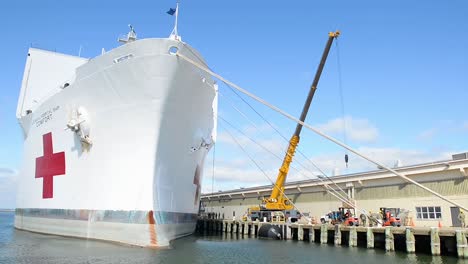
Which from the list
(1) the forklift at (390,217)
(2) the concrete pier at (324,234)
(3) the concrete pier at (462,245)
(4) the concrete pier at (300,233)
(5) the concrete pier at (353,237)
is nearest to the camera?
(3) the concrete pier at (462,245)

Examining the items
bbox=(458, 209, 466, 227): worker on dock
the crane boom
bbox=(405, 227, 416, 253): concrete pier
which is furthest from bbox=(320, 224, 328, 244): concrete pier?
bbox=(458, 209, 466, 227): worker on dock

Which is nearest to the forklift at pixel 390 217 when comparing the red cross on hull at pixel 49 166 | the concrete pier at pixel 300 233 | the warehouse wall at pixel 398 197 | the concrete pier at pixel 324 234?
the warehouse wall at pixel 398 197

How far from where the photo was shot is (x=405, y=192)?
45.1 ft

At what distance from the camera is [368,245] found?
39.3 ft

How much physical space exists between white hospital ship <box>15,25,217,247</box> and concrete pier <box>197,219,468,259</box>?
216 inches

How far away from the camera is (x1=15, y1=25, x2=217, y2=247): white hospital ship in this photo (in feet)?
31.0

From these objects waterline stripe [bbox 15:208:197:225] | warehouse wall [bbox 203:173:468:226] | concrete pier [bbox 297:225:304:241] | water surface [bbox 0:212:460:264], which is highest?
warehouse wall [bbox 203:173:468:226]

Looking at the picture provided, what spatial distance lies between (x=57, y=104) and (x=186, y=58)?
4.85 metres

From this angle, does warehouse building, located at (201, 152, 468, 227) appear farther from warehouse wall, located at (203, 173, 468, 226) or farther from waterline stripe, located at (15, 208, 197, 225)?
waterline stripe, located at (15, 208, 197, 225)

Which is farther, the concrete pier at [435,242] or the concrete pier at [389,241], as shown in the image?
the concrete pier at [389,241]

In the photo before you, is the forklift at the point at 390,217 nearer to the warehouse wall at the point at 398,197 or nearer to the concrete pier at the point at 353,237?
the warehouse wall at the point at 398,197

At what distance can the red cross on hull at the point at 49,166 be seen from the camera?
36.7 feet

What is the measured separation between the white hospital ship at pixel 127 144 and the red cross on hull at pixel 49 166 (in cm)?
3

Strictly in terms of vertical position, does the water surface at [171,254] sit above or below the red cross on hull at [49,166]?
below
